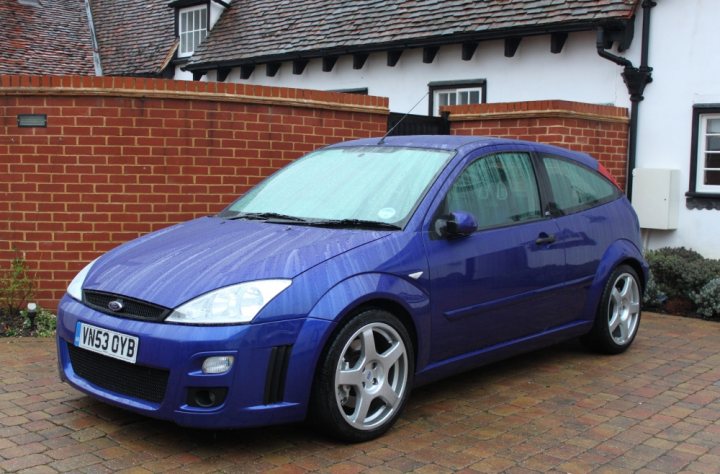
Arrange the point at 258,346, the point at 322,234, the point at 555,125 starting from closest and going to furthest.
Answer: the point at 258,346 < the point at 322,234 < the point at 555,125

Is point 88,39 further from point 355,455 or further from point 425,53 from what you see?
point 355,455

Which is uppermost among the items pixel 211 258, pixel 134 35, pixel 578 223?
pixel 134 35

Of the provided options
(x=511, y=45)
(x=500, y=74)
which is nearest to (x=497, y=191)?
(x=511, y=45)

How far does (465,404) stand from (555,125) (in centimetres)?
478

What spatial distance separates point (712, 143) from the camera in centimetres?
962

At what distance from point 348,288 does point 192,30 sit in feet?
56.5

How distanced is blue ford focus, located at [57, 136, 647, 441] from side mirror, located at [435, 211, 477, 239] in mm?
11

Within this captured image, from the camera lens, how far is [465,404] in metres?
4.94

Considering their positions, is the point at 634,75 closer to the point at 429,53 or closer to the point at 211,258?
the point at 429,53

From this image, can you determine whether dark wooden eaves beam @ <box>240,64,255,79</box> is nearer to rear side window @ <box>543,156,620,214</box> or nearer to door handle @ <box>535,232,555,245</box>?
rear side window @ <box>543,156,620,214</box>

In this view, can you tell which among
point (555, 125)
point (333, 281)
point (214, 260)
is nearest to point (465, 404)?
point (333, 281)

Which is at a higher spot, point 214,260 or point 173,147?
point 173,147

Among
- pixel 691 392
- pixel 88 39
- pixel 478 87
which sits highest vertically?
pixel 88 39

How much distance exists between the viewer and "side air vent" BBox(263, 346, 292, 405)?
3.87 metres
